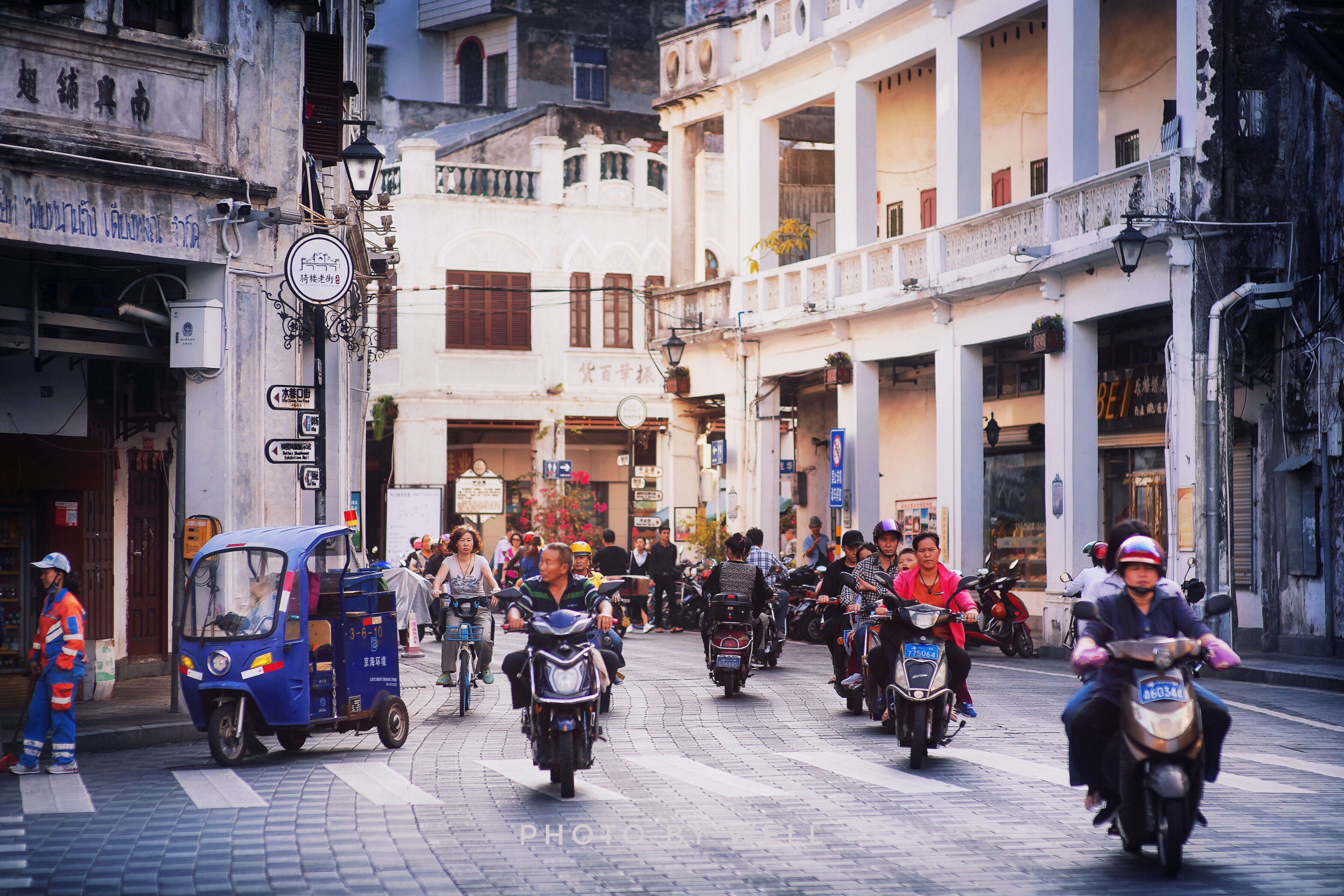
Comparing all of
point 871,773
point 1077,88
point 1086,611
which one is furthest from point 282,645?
point 1077,88

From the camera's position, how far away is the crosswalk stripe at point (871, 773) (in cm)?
1069

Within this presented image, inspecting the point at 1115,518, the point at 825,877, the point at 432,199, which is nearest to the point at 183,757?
the point at 825,877

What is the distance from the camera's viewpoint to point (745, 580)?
17.8m

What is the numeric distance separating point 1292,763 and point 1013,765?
2.09m

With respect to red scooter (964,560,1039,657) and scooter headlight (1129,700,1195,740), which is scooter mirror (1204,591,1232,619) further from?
red scooter (964,560,1039,657)

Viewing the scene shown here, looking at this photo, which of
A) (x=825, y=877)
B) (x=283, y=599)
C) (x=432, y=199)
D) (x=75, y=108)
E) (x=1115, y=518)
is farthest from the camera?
(x=432, y=199)

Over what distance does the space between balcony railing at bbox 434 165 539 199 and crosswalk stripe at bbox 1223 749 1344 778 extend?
30699 millimetres

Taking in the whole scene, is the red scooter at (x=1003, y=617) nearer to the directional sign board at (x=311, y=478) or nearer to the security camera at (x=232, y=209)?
the directional sign board at (x=311, y=478)

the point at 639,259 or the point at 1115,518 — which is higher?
the point at 639,259

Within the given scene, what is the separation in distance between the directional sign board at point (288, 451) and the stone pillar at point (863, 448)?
50.5ft

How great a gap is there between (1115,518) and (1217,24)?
841 centimetres

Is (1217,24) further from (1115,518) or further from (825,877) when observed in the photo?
(825,877)

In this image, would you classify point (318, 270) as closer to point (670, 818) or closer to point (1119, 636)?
point (670, 818)

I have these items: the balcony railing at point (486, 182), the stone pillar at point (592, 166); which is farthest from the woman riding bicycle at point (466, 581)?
the stone pillar at point (592, 166)
